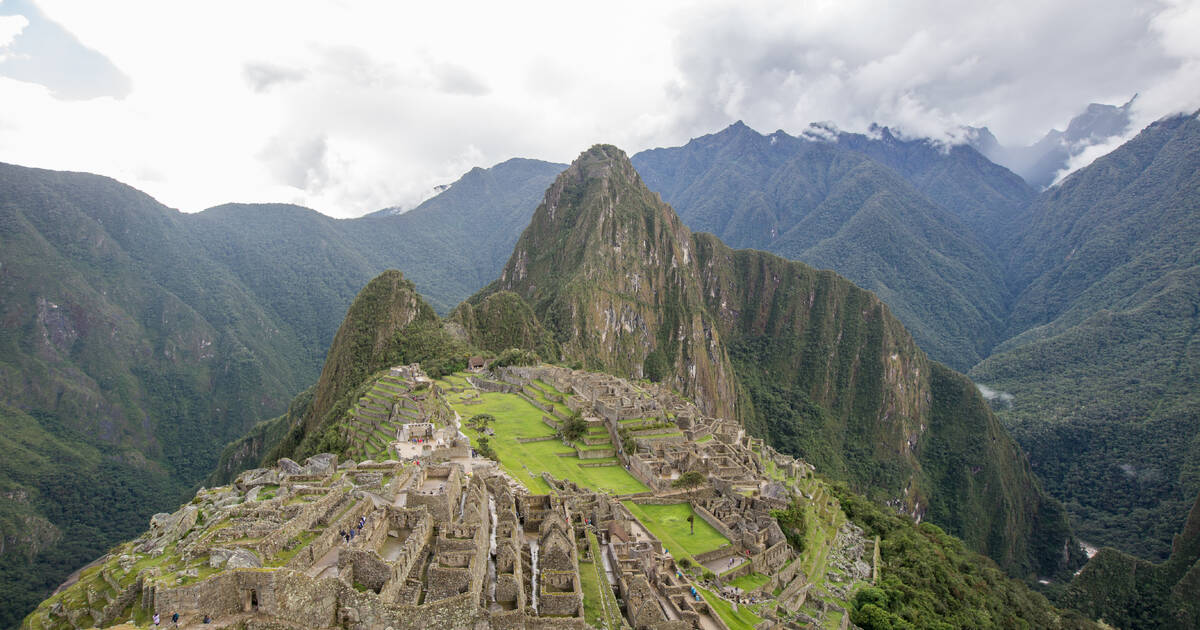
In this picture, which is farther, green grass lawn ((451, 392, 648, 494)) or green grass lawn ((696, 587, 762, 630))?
green grass lawn ((451, 392, 648, 494))

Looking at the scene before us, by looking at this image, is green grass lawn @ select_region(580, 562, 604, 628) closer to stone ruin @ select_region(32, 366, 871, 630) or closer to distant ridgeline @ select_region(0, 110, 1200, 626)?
stone ruin @ select_region(32, 366, 871, 630)

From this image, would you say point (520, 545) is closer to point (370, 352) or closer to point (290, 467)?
point (290, 467)

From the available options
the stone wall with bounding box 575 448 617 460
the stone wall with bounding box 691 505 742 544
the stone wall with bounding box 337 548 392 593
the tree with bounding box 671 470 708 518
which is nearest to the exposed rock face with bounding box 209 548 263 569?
the stone wall with bounding box 337 548 392 593

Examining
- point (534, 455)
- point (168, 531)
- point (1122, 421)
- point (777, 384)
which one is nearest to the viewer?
point (168, 531)

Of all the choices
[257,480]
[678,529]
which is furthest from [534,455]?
[257,480]

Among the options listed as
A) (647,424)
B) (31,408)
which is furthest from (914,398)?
(31,408)
